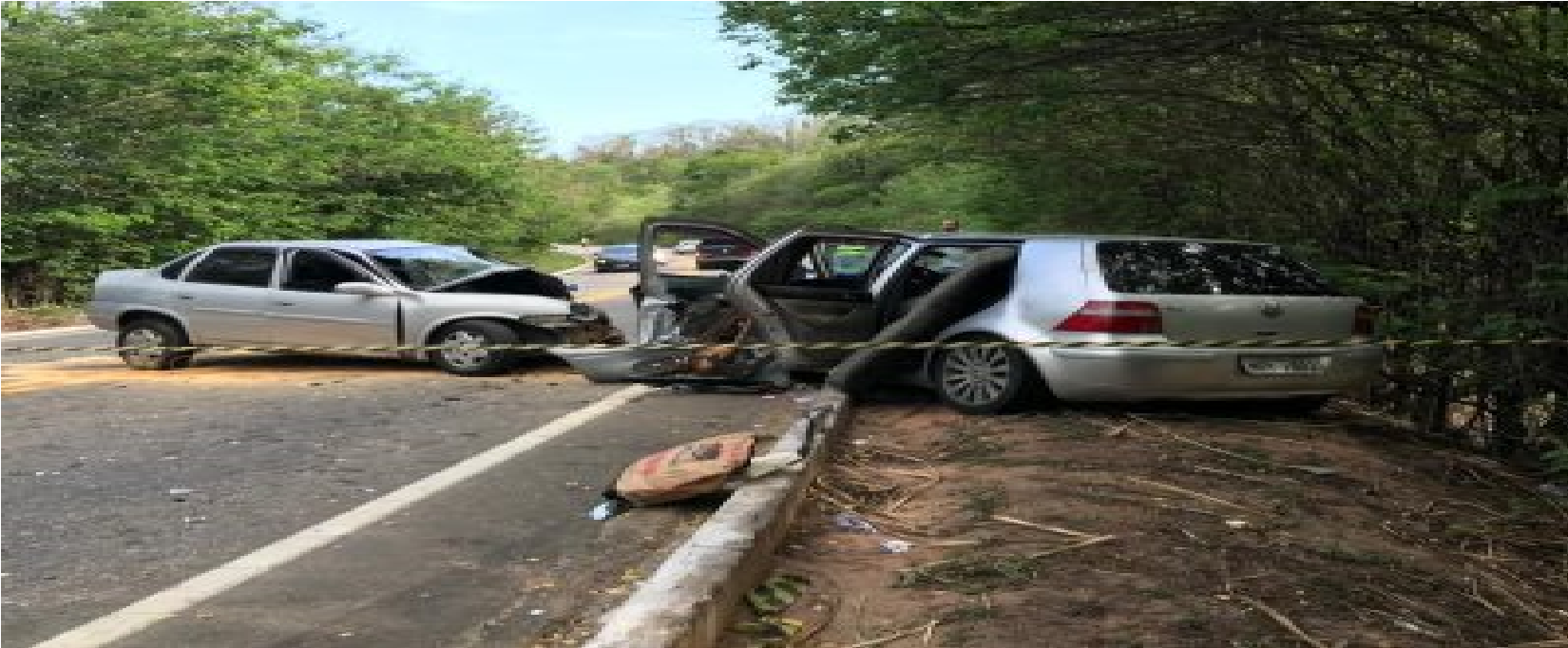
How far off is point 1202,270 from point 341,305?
7755mm

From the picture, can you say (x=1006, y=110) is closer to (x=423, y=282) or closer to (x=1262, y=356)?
(x=1262, y=356)

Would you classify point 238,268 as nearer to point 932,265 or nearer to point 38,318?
point 932,265

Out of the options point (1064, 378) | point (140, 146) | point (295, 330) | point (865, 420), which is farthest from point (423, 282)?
point (140, 146)

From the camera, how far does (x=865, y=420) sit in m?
8.59

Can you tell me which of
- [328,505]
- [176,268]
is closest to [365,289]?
[176,268]

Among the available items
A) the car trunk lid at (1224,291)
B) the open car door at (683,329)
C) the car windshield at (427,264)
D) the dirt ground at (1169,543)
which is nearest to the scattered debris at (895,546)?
the dirt ground at (1169,543)

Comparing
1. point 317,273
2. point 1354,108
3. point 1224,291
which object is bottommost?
point 1224,291

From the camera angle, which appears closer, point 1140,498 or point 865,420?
point 1140,498

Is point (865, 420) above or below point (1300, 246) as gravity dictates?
below

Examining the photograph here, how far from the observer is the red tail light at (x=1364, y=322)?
8.09 metres

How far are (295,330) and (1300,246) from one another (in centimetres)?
876

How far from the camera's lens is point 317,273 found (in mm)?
12219

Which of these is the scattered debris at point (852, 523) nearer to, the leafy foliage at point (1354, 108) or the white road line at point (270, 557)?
the white road line at point (270, 557)

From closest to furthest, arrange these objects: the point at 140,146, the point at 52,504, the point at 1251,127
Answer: the point at 52,504 → the point at 1251,127 → the point at 140,146
